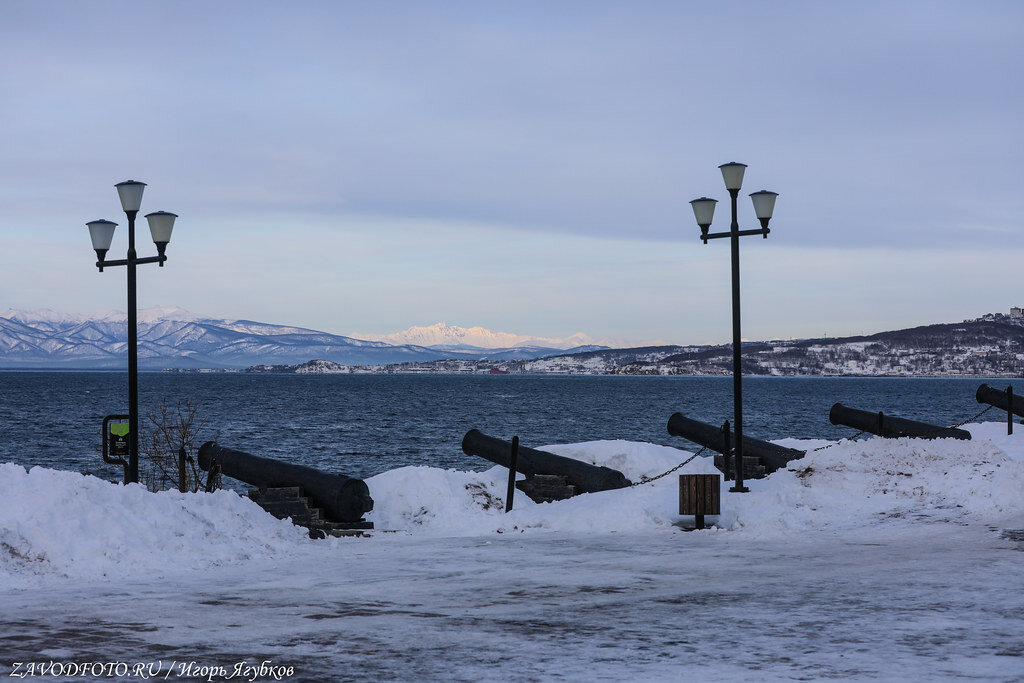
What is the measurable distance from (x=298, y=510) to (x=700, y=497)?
5.80 m

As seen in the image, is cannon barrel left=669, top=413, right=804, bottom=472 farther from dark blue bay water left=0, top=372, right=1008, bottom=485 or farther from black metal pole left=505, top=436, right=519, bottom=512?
dark blue bay water left=0, top=372, right=1008, bottom=485

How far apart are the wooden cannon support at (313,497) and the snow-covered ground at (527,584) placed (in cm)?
65

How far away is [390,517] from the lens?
16.5 metres

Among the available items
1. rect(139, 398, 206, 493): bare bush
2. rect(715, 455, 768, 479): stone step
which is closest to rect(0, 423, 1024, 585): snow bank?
rect(715, 455, 768, 479): stone step

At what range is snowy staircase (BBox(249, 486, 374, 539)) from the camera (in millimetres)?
14703

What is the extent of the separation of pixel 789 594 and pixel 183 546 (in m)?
6.78

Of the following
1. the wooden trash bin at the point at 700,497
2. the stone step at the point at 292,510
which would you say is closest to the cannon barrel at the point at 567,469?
the wooden trash bin at the point at 700,497

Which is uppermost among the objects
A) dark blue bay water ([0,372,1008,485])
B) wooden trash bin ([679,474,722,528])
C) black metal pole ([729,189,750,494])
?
black metal pole ([729,189,750,494])

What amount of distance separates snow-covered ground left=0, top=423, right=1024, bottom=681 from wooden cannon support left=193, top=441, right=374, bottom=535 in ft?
2.13

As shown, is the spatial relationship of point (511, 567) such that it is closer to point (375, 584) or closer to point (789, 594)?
point (375, 584)

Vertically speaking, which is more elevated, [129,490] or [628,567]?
[129,490]

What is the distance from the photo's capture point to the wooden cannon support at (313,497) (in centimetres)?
1475

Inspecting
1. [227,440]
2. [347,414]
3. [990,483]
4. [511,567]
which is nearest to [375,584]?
[511,567]

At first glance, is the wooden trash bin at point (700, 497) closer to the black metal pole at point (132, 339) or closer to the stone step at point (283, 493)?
the stone step at point (283, 493)
